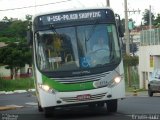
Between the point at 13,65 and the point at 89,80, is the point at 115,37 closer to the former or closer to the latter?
the point at 89,80

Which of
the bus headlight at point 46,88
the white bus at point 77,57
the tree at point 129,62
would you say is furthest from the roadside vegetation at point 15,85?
the bus headlight at point 46,88

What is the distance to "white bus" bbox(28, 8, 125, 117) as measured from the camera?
1605 cm

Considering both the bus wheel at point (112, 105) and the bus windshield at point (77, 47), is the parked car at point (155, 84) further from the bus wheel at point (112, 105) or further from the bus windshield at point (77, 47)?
the bus windshield at point (77, 47)

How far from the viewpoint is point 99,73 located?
16.1 m

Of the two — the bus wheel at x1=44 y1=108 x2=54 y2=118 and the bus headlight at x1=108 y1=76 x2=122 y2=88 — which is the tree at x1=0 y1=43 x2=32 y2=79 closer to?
the bus wheel at x1=44 y1=108 x2=54 y2=118

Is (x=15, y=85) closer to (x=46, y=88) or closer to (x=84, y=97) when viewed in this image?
(x=46, y=88)

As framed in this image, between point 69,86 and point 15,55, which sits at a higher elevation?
point 69,86

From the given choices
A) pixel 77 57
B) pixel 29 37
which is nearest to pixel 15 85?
pixel 29 37

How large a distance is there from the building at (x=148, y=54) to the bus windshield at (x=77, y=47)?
3318cm

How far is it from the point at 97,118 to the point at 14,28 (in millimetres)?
87267

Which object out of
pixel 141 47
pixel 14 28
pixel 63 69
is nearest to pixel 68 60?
pixel 63 69

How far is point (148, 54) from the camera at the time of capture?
172 ft

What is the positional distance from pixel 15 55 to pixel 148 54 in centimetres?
3408

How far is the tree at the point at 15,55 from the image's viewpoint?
3233 inches
